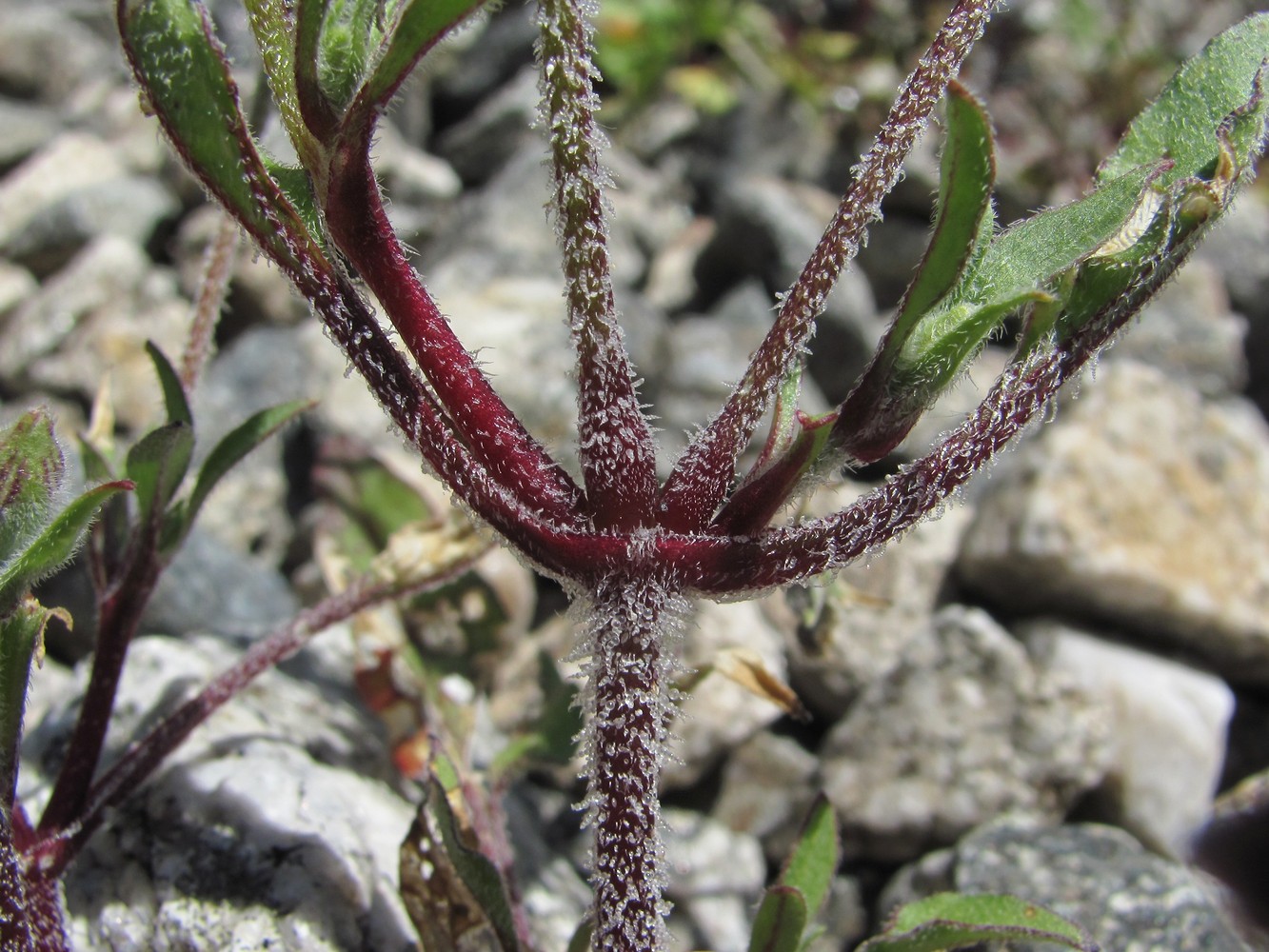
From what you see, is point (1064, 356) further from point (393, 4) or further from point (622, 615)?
point (393, 4)

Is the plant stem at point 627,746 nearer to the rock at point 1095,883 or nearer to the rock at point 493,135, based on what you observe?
the rock at point 1095,883

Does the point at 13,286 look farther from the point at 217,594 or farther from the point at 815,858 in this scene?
the point at 815,858

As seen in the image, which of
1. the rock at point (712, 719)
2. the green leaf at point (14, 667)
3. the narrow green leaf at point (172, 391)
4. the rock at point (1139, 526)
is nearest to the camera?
the green leaf at point (14, 667)

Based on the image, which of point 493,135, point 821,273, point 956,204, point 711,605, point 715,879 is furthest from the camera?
point 493,135

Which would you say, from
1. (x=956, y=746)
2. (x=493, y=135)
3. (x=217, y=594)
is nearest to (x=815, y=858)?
(x=956, y=746)

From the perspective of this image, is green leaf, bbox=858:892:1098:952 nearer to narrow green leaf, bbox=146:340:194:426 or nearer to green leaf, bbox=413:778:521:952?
green leaf, bbox=413:778:521:952

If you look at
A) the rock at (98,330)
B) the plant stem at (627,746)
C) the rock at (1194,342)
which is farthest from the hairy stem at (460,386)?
the rock at (1194,342)

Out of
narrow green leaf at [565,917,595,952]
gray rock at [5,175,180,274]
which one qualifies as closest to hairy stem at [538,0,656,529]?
narrow green leaf at [565,917,595,952]
